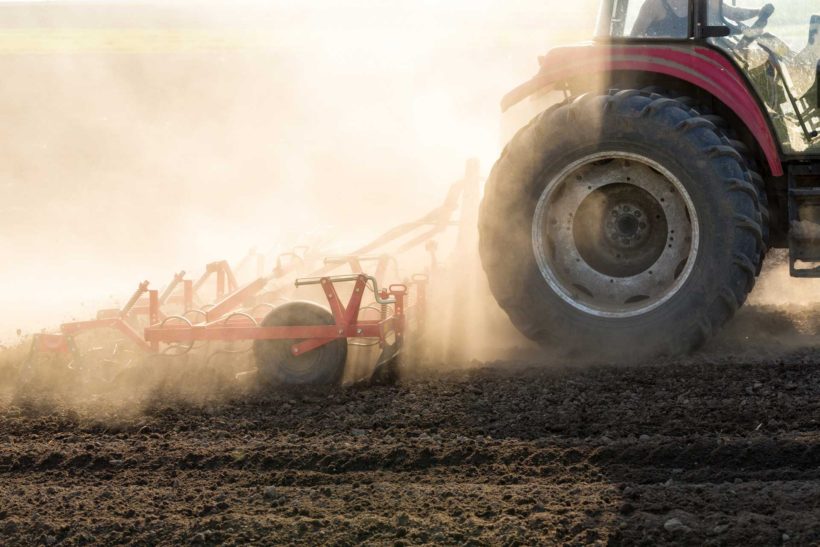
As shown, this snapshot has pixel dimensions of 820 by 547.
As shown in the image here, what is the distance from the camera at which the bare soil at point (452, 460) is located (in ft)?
12.3

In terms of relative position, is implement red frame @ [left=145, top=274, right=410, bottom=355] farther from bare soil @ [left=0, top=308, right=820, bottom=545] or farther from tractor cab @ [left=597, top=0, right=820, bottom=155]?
tractor cab @ [left=597, top=0, right=820, bottom=155]

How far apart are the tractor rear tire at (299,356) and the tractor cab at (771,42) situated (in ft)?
7.63

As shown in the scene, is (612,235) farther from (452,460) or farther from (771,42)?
(452,460)

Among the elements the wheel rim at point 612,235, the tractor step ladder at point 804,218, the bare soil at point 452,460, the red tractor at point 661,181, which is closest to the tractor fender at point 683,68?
the red tractor at point 661,181

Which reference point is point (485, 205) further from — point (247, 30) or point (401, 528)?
point (247, 30)

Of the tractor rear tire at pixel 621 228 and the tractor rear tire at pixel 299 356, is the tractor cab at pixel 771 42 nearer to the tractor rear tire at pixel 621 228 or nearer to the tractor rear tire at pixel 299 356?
the tractor rear tire at pixel 621 228

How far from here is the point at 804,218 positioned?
19.3 ft

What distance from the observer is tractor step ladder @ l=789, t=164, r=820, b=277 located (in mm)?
5746

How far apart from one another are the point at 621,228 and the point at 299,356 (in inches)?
76.3

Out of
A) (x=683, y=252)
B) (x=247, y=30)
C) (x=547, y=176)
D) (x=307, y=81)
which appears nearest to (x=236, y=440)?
(x=547, y=176)

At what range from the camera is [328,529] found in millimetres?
3744

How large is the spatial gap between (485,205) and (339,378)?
128 centimetres

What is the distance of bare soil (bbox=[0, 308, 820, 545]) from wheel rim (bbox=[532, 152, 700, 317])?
1.57 feet

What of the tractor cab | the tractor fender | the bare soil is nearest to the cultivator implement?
the bare soil
